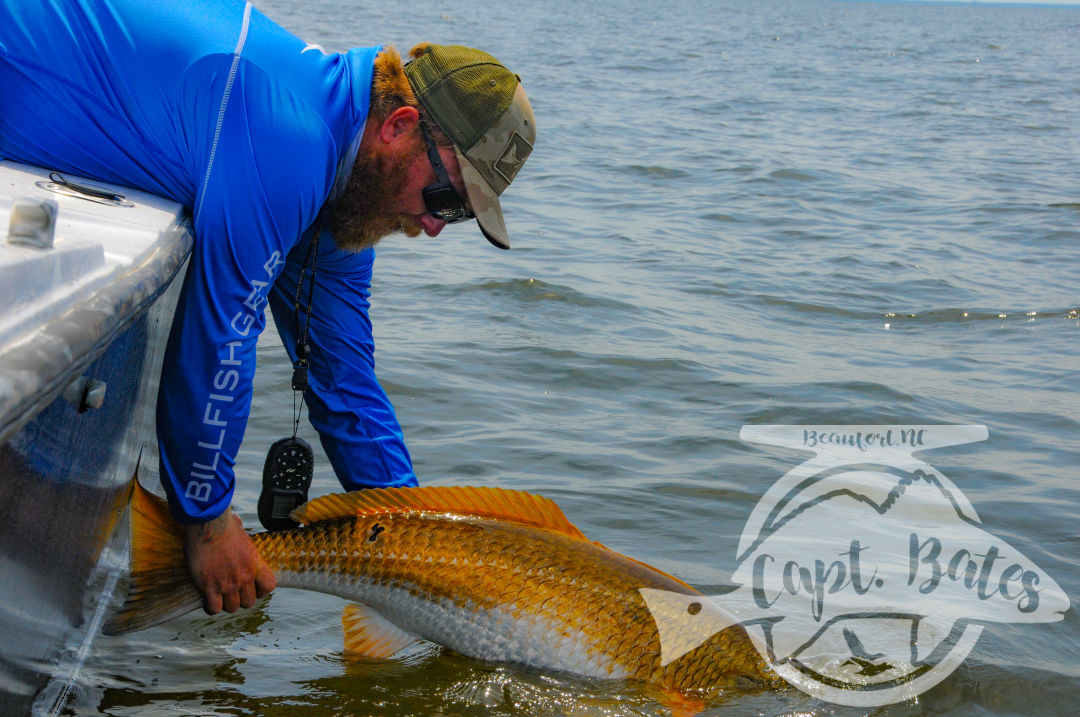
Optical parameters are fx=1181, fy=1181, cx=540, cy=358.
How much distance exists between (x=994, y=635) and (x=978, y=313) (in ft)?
15.2

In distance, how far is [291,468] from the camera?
3.91 metres

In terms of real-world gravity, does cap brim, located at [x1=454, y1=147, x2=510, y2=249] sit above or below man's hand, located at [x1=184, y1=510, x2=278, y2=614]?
above

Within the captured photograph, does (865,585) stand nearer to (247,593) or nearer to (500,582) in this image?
(500,582)

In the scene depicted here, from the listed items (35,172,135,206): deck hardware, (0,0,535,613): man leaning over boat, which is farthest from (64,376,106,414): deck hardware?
(35,172,135,206): deck hardware

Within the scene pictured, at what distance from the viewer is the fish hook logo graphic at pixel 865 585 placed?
3.66m

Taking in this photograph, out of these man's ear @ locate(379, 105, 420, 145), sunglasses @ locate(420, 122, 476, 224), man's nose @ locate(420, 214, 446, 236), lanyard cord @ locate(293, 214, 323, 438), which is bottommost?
lanyard cord @ locate(293, 214, 323, 438)

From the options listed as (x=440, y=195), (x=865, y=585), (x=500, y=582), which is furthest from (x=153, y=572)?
(x=865, y=585)

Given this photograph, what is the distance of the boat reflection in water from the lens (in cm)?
198

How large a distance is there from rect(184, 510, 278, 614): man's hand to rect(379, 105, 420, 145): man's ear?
1129mm

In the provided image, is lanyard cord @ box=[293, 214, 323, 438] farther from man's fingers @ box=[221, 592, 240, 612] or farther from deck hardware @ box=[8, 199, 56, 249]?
deck hardware @ box=[8, 199, 56, 249]

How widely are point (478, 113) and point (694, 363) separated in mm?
3930

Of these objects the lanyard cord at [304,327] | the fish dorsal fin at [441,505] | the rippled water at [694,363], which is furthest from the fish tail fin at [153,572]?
the lanyard cord at [304,327]

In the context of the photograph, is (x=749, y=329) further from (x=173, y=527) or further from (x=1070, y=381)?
(x=173, y=527)

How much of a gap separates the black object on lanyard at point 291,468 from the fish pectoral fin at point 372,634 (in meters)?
0.42
